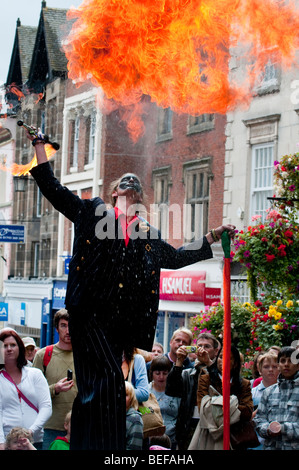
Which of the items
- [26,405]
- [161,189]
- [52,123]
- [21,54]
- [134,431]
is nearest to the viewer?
[134,431]

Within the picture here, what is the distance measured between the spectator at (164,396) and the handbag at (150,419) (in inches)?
19.6

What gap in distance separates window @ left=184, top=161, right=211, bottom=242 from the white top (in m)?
15.0

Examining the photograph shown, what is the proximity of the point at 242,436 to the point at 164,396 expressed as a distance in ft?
4.13

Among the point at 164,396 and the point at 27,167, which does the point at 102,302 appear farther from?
the point at 164,396

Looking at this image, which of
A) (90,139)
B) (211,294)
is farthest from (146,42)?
(90,139)

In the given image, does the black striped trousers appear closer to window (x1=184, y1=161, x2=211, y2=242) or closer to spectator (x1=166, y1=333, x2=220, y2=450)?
spectator (x1=166, y1=333, x2=220, y2=450)

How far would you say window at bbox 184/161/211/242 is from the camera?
74.3 feet

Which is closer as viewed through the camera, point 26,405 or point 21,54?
point 26,405

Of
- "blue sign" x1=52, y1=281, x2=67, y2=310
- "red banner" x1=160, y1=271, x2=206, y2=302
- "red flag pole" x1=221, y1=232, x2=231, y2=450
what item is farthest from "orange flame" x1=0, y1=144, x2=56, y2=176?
"blue sign" x1=52, y1=281, x2=67, y2=310

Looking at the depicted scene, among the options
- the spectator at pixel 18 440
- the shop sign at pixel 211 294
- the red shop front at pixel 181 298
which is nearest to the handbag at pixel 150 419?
the spectator at pixel 18 440

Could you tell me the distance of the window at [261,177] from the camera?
64.8 ft

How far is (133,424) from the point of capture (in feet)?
21.6

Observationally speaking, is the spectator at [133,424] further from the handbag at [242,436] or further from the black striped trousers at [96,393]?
the black striped trousers at [96,393]
